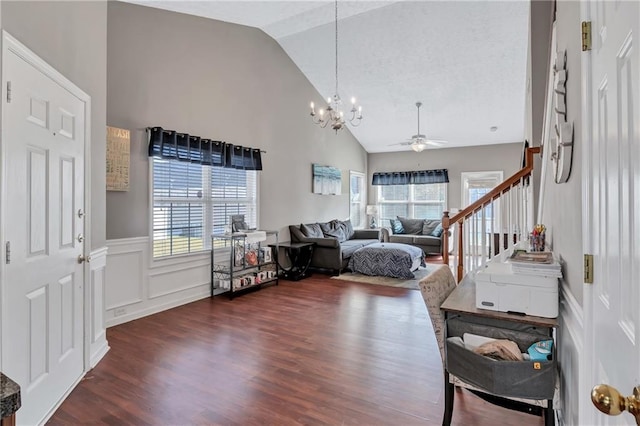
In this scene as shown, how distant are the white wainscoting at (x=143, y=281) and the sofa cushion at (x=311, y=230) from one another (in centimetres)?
204

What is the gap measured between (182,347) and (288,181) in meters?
3.68

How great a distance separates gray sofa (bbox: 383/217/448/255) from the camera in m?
7.95

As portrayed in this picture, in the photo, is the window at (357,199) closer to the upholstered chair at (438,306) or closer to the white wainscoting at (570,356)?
the upholstered chair at (438,306)

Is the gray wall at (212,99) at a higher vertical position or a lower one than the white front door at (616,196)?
higher

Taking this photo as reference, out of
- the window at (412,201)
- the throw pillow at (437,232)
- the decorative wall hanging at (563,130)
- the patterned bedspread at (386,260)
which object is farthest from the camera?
the window at (412,201)

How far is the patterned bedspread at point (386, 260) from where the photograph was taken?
5770 mm

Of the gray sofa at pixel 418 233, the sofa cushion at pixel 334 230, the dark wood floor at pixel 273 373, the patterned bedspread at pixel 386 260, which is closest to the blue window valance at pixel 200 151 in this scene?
the dark wood floor at pixel 273 373

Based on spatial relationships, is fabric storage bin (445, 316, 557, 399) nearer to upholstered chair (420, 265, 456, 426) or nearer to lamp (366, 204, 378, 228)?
upholstered chair (420, 265, 456, 426)

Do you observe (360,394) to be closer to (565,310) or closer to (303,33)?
(565,310)

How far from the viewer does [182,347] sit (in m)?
3.08

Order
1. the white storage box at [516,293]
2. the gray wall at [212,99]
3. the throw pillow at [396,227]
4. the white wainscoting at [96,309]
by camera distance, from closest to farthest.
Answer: the white storage box at [516,293]
the white wainscoting at [96,309]
the gray wall at [212,99]
the throw pillow at [396,227]

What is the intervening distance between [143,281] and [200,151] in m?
1.73

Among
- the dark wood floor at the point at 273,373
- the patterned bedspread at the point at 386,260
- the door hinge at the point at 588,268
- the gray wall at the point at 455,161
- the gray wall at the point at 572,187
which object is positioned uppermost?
the gray wall at the point at 455,161

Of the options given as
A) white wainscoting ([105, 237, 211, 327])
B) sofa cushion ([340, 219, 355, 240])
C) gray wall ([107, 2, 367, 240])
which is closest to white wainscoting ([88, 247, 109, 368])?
white wainscoting ([105, 237, 211, 327])
